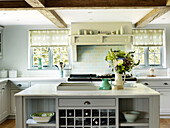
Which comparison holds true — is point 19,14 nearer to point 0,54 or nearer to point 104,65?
point 0,54

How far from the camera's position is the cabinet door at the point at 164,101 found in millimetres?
5844

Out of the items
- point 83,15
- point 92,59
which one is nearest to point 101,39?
point 92,59

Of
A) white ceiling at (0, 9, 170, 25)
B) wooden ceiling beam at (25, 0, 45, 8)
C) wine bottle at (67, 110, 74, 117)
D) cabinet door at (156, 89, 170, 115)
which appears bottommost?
cabinet door at (156, 89, 170, 115)

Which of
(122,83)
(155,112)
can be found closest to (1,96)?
(122,83)

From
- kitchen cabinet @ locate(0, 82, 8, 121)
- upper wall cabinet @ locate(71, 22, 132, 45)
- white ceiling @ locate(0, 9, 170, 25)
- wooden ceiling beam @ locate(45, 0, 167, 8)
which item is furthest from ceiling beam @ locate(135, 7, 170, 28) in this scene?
kitchen cabinet @ locate(0, 82, 8, 121)

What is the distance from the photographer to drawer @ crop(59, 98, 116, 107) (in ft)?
11.0

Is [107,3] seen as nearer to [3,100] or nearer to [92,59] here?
[92,59]

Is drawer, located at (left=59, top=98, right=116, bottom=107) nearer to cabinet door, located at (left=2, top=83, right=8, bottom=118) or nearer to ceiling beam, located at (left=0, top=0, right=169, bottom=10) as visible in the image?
ceiling beam, located at (left=0, top=0, right=169, bottom=10)

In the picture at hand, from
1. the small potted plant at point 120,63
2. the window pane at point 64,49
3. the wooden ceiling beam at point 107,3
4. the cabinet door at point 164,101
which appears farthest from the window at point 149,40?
the small potted plant at point 120,63

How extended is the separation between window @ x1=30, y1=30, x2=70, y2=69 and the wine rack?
128 inches

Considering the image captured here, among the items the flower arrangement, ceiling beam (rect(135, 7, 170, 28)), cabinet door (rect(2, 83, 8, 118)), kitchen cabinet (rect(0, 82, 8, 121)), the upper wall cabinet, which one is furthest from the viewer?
the upper wall cabinet

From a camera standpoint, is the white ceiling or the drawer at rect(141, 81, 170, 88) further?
the drawer at rect(141, 81, 170, 88)

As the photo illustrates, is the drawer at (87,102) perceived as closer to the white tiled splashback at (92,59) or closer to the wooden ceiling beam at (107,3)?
the wooden ceiling beam at (107,3)

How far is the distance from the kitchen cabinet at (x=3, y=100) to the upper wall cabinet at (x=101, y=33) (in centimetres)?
197
